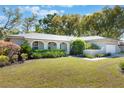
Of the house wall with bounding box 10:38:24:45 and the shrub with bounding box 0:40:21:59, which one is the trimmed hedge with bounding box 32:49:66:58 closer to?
the shrub with bounding box 0:40:21:59

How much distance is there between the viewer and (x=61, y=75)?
1240 centimetres

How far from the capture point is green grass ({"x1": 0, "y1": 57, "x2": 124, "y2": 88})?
449 inches

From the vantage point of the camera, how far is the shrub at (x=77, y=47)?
62.3ft

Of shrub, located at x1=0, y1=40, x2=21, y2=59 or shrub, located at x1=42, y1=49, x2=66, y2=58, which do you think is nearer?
shrub, located at x1=0, y1=40, x2=21, y2=59

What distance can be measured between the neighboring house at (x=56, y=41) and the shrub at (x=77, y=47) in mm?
392

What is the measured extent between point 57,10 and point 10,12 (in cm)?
631

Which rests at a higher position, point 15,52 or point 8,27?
point 8,27

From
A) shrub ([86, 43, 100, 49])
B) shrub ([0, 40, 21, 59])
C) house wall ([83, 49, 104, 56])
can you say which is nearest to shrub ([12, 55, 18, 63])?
shrub ([0, 40, 21, 59])

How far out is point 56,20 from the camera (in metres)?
19.2

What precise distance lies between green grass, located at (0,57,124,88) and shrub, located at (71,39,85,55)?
415 centimetres
